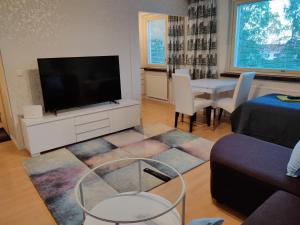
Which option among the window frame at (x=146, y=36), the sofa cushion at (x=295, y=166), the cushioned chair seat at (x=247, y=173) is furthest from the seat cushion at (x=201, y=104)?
the sofa cushion at (x=295, y=166)

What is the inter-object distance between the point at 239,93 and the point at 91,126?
2.27 metres

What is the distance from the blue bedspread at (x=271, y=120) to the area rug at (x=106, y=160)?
0.60 m

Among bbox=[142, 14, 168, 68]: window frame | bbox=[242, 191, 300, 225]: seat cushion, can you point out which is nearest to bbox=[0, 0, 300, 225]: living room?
bbox=[242, 191, 300, 225]: seat cushion

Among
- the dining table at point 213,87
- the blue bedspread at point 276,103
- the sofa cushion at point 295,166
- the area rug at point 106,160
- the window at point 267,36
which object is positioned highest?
the window at point 267,36

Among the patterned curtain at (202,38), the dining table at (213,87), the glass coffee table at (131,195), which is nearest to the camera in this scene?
the glass coffee table at (131,195)

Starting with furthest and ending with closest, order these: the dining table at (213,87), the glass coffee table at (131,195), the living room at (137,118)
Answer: the dining table at (213,87)
the living room at (137,118)
the glass coffee table at (131,195)

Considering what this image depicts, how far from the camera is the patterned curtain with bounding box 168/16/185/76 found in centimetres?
479

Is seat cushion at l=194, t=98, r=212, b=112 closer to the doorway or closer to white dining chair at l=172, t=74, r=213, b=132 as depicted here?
white dining chair at l=172, t=74, r=213, b=132

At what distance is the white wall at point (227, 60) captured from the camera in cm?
352

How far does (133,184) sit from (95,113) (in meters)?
1.41

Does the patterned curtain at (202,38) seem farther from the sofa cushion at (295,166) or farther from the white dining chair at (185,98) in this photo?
the sofa cushion at (295,166)

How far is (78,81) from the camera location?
10.8 feet

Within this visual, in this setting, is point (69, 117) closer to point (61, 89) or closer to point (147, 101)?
point (61, 89)

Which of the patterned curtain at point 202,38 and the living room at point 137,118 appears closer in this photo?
the living room at point 137,118
